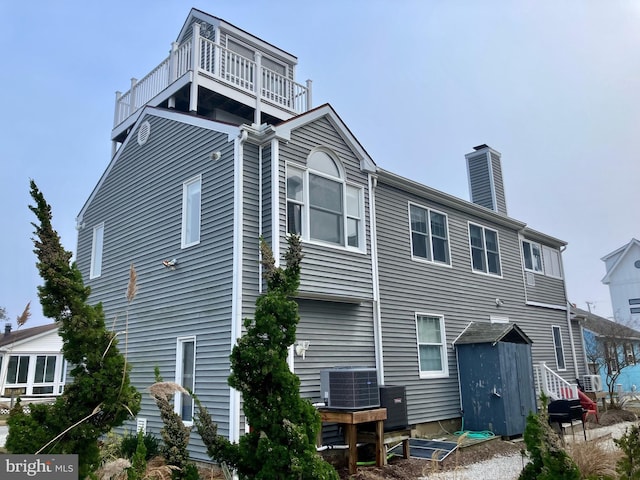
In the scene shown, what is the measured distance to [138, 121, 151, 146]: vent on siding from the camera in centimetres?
1180

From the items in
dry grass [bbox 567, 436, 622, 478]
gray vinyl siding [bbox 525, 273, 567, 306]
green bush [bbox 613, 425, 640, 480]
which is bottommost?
dry grass [bbox 567, 436, 622, 478]

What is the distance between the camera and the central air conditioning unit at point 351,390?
8.12m

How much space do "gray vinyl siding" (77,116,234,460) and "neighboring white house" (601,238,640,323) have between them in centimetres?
3563

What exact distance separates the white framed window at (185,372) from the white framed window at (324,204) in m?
2.91

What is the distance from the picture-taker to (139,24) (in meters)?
13.2

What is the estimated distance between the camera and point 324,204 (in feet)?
32.6

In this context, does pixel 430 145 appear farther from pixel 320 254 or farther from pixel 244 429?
pixel 244 429

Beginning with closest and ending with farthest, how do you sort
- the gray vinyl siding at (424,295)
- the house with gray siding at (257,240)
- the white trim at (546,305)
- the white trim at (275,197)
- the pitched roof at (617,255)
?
1. the white trim at (275,197)
2. the house with gray siding at (257,240)
3. the gray vinyl siding at (424,295)
4. the white trim at (546,305)
5. the pitched roof at (617,255)

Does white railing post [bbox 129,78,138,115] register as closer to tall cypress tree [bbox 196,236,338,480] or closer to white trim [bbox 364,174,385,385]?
Answer: white trim [bbox 364,174,385,385]

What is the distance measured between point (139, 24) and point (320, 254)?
28.1 feet

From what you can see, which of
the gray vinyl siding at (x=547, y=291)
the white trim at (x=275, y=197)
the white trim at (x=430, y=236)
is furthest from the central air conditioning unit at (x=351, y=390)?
the gray vinyl siding at (x=547, y=291)

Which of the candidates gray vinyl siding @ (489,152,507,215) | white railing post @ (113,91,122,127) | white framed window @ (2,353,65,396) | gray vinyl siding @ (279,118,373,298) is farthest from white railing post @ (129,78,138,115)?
white framed window @ (2,353,65,396)

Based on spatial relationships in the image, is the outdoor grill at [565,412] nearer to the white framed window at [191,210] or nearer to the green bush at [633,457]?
the green bush at [633,457]

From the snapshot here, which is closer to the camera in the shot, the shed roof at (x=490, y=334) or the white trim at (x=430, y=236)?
the shed roof at (x=490, y=334)
